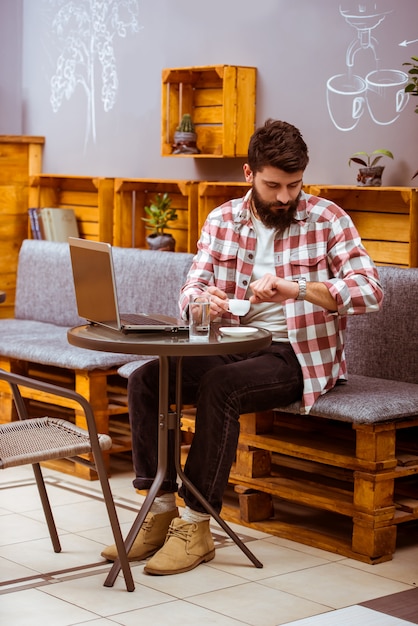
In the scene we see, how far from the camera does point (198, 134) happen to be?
17.1 ft

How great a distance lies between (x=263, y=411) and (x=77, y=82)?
2865 mm

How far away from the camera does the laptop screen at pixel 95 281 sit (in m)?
3.24

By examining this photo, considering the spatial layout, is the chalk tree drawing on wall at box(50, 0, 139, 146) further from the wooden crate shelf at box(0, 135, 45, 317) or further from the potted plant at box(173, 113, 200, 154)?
the potted plant at box(173, 113, 200, 154)

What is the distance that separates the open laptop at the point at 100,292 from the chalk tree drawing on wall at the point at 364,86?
Result: 144cm

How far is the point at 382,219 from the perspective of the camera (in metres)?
4.39

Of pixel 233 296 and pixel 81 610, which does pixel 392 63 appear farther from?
pixel 81 610

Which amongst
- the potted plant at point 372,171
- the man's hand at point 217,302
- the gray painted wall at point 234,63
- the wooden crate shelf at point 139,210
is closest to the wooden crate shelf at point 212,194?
the gray painted wall at point 234,63

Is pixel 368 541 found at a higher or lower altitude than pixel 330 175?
lower

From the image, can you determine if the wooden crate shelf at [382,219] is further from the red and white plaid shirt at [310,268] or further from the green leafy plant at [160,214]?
the green leafy plant at [160,214]

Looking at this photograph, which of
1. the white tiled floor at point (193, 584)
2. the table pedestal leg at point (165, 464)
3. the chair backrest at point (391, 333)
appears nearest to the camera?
the white tiled floor at point (193, 584)

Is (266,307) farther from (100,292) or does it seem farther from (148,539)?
(148,539)

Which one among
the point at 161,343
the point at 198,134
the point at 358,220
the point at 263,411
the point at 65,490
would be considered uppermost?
the point at 198,134

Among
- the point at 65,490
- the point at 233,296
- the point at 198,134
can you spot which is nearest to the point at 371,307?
the point at 233,296

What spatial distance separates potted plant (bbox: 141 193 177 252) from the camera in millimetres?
5176
